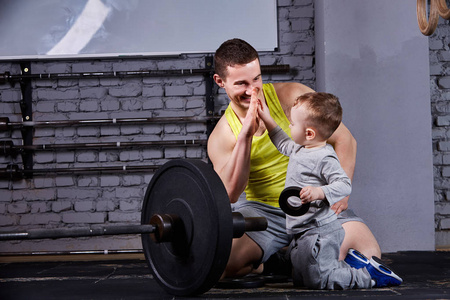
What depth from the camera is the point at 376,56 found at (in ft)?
10.6

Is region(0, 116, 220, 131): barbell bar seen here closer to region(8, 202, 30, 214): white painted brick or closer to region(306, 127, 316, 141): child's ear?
region(8, 202, 30, 214): white painted brick

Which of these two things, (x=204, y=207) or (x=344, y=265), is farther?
(x=344, y=265)

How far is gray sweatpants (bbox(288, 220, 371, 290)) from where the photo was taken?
5.69 ft

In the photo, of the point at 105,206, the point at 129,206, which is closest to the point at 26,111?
the point at 105,206

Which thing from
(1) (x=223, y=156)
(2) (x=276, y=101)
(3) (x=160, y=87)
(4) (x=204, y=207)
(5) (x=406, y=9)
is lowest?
(4) (x=204, y=207)

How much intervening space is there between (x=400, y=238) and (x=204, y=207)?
1976mm

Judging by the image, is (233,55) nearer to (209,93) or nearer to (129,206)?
(209,93)

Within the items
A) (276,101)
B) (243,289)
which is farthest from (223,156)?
(243,289)

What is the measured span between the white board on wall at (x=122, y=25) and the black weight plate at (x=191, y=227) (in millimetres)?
1922

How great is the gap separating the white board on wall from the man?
1416 millimetres

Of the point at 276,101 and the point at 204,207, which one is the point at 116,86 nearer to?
the point at 276,101

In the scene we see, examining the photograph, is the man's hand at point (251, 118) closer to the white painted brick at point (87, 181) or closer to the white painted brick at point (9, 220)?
the white painted brick at point (87, 181)

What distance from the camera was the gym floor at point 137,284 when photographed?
66.9 inches

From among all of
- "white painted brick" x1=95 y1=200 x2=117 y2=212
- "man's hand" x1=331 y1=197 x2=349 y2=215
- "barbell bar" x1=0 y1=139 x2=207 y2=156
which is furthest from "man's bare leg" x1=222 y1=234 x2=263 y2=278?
"white painted brick" x1=95 y1=200 x2=117 y2=212
